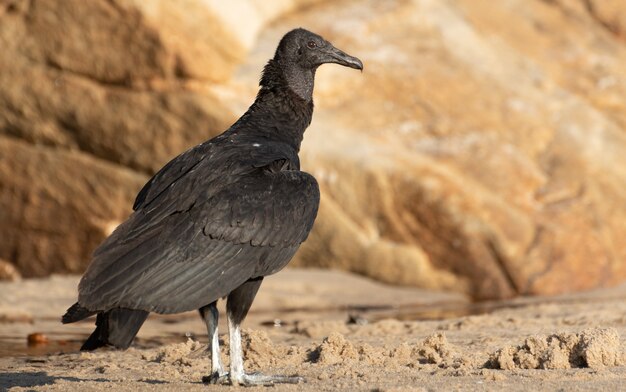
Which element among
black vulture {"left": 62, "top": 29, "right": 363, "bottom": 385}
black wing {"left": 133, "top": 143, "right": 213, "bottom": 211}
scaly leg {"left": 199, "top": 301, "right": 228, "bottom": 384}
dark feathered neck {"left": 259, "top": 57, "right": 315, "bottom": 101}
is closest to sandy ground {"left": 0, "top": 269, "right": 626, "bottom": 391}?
scaly leg {"left": 199, "top": 301, "right": 228, "bottom": 384}

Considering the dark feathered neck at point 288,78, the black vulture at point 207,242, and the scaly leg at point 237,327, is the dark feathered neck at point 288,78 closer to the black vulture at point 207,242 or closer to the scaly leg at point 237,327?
the black vulture at point 207,242

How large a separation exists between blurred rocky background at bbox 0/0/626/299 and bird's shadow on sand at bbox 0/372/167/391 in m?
5.79

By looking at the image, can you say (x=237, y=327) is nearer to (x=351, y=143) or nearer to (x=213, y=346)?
(x=213, y=346)

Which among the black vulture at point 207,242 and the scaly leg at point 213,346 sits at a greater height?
the black vulture at point 207,242

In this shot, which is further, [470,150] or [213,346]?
[470,150]

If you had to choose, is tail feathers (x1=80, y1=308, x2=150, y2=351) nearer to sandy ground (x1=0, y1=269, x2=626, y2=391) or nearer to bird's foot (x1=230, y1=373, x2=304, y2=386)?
sandy ground (x1=0, y1=269, x2=626, y2=391)

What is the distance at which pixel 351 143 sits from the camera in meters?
12.6

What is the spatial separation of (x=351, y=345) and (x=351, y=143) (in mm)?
5940

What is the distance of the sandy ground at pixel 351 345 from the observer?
593cm

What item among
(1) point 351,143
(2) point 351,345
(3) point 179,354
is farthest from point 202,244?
(1) point 351,143

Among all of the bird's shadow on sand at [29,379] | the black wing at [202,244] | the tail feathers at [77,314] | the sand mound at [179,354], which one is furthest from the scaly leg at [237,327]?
the sand mound at [179,354]

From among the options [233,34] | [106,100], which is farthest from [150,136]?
[233,34]

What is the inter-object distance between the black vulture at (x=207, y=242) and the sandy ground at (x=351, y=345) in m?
0.57

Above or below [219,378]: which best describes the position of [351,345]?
above
